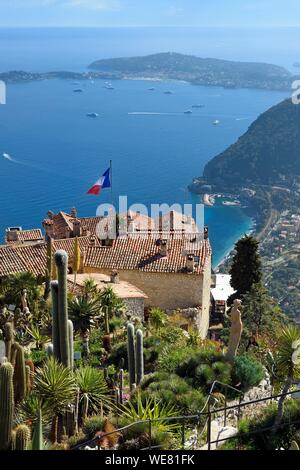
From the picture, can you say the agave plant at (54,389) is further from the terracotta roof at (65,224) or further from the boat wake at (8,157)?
the boat wake at (8,157)

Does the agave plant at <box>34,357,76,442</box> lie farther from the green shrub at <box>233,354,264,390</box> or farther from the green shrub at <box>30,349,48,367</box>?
the green shrub at <box>233,354,264,390</box>

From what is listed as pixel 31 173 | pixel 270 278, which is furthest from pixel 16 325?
pixel 31 173

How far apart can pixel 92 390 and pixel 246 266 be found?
56.0 ft

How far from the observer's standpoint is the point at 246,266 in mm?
27672

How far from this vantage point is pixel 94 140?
5753 inches

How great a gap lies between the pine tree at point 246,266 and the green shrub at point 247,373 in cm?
1455

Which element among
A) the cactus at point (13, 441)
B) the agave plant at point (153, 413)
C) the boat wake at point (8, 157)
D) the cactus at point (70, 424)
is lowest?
the boat wake at point (8, 157)

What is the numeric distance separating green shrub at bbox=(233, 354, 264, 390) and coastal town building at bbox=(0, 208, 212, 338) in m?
9.05

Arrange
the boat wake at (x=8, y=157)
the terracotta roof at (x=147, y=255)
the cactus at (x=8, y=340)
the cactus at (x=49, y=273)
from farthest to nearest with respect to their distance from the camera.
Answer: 1. the boat wake at (x=8, y=157)
2. the terracotta roof at (x=147, y=255)
3. the cactus at (x=49, y=273)
4. the cactus at (x=8, y=340)

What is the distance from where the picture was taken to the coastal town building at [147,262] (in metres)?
23.7

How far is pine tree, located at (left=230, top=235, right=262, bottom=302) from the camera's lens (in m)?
27.3

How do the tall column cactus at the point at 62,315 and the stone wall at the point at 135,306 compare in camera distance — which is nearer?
the tall column cactus at the point at 62,315

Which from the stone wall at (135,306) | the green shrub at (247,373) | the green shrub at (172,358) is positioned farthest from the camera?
the stone wall at (135,306)

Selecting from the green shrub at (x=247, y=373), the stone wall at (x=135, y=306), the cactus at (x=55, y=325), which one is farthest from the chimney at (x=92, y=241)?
the cactus at (x=55, y=325)
